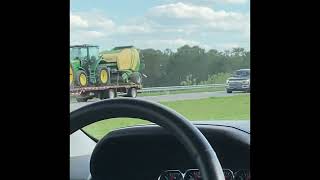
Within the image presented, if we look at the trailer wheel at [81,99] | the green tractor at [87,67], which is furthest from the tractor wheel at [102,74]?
the trailer wheel at [81,99]

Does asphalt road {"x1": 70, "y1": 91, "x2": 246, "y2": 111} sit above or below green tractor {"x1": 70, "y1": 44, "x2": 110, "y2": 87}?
below

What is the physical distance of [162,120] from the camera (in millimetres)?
1152

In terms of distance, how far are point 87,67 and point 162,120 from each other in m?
0.50

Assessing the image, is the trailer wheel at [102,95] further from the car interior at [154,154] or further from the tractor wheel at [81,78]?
the car interior at [154,154]

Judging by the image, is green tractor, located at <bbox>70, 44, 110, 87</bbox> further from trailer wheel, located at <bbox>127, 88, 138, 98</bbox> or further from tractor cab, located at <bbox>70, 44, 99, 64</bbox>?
trailer wheel, located at <bbox>127, 88, 138, 98</bbox>

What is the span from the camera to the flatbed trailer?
134 cm

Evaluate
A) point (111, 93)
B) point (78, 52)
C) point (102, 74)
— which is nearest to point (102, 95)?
point (111, 93)

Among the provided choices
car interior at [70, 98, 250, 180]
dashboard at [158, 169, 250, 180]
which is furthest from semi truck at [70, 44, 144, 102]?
dashboard at [158, 169, 250, 180]

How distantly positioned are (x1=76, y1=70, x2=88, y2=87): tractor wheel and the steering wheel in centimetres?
13

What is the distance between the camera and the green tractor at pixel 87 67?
1.25 m
